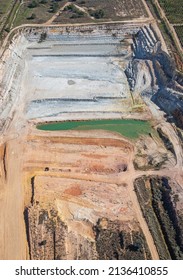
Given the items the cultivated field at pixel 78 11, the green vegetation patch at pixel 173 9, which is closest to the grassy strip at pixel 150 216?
the green vegetation patch at pixel 173 9

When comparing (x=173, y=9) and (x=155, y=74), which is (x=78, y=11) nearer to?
(x=173, y=9)

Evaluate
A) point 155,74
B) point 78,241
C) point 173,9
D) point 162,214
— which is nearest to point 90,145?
point 162,214

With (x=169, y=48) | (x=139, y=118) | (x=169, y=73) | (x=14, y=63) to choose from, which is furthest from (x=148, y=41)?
(x=14, y=63)

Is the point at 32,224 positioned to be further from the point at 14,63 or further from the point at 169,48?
the point at 169,48

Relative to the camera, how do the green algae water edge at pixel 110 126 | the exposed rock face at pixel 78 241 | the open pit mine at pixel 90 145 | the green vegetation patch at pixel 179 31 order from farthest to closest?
the green vegetation patch at pixel 179 31
the green algae water edge at pixel 110 126
the open pit mine at pixel 90 145
the exposed rock face at pixel 78 241

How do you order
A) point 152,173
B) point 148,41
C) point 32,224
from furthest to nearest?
point 148,41, point 152,173, point 32,224

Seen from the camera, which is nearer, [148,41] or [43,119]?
[43,119]

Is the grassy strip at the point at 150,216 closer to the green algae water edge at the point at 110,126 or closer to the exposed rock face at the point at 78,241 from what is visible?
the exposed rock face at the point at 78,241
